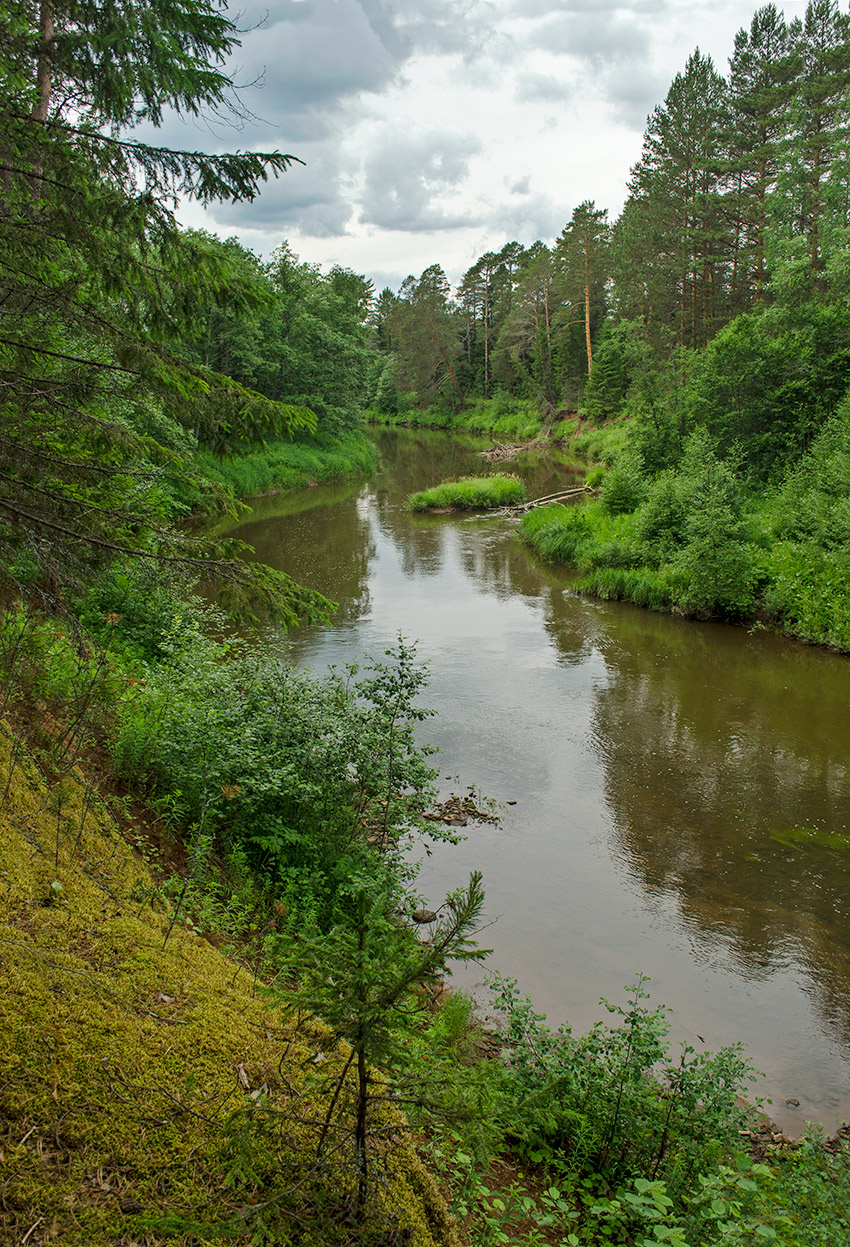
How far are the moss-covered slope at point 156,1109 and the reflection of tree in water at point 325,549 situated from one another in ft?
45.3

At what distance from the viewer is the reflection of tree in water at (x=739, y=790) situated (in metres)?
7.74

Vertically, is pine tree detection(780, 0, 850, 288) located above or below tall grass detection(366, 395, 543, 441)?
above

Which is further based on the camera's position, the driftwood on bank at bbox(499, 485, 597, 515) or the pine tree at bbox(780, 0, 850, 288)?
the driftwood on bank at bbox(499, 485, 597, 515)

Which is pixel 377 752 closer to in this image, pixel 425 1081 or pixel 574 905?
pixel 574 905

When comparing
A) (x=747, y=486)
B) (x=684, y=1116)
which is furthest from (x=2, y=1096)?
(x=747, y=486)

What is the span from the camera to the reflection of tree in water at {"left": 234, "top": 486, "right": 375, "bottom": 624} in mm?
19750

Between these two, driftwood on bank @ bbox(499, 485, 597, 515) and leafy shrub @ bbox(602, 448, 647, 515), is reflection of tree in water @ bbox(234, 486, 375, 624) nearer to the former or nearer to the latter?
driftwood on bank @ bbox(499, 485, 597, 515)

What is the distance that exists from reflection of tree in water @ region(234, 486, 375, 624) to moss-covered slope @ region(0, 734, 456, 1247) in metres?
13.8

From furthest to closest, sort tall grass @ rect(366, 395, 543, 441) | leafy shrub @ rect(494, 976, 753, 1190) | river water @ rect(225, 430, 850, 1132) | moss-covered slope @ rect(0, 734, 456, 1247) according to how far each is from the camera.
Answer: tall grass @ rect(366, 395, 543, 441) → river water @ rect(225, 430, 850, 1132) → leafy shrub @ rect(494, 976, 753, 1190) → moss-covered slope @ rect(0, 734, 456, 1247)

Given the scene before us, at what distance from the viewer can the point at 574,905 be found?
26.5ft

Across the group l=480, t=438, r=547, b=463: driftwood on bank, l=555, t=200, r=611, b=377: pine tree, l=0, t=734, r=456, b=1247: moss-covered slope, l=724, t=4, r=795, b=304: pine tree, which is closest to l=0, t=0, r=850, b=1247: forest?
l=0, t=734, r=456, b=1247: moss-covered slope

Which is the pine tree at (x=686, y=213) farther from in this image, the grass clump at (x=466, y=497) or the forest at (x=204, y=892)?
the forest at (x=204, y=892)

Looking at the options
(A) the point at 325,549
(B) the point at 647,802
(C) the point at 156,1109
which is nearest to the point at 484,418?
(A) the point at 325,549

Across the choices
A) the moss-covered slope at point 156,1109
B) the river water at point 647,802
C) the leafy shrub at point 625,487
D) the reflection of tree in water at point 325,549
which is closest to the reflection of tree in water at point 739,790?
the river water at point 647,802
